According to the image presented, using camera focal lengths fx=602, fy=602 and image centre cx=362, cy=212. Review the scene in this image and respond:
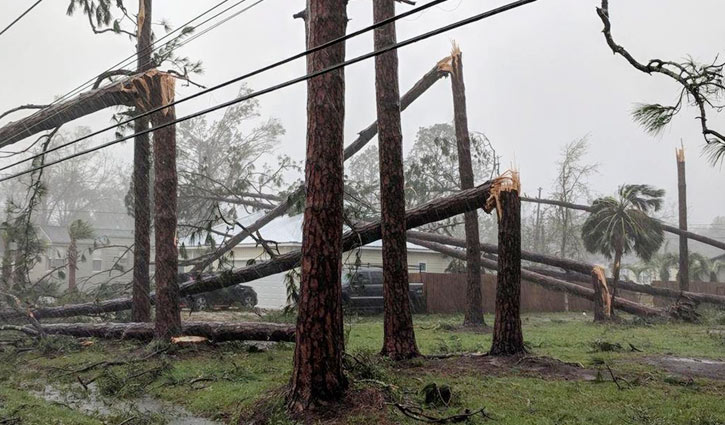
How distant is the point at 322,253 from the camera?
5758mm

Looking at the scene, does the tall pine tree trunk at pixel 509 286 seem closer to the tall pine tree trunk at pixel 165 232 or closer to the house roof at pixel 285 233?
the tall pine tree trunk at pixel 165 232

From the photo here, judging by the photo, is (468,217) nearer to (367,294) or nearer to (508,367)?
(367,294)

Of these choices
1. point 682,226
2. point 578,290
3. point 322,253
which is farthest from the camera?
point 682,226

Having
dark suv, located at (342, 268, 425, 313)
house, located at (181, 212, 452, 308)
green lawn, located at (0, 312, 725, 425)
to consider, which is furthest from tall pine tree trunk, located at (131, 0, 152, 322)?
house, located at (181, 212, 452, 308)

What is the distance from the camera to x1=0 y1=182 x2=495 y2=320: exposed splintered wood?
9.95 meters

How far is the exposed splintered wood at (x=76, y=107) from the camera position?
37.0 ft

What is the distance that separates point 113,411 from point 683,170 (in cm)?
2261

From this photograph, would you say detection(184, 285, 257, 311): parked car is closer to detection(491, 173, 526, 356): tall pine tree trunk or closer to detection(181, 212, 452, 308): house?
detection(181, 212, 452, 308): house

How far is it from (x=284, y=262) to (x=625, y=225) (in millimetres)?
10197

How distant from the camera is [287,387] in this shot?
5.88 m

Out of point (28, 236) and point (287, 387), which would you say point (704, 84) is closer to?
point (287, 387)

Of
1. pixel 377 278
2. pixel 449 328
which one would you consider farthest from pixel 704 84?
pixel 377 278

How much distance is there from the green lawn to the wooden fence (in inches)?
314

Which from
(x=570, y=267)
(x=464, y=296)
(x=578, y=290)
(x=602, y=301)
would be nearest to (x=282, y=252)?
(x=464, y=296)
